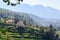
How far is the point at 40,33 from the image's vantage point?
101m

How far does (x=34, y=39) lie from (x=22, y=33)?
31.1ft

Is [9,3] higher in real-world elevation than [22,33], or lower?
higher

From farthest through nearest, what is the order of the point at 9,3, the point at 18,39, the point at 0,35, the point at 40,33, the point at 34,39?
the point at 40,33 → the point at 34,39 → the point at 18,39 → the point at 0,35 → the point at 9,3

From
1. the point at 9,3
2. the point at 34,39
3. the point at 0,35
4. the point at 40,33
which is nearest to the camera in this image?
the point at 9,3

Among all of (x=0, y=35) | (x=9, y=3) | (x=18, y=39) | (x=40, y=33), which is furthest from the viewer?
(x=40, y=33)

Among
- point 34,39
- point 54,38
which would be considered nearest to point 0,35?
point 34,39

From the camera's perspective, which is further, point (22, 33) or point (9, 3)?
point (22, 33)

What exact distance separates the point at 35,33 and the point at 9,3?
3699 inches

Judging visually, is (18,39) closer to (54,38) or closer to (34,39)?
(34,39)

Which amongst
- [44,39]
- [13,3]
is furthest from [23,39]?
[13,3]

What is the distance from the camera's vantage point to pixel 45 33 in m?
98.6

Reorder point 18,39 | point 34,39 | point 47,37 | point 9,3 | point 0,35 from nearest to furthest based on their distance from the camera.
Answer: point 9,3 < point 0,35 < point 18,39 < point 34,39 < point 47,37

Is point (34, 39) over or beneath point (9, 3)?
beneath

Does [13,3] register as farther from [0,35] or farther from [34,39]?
[34,39]
